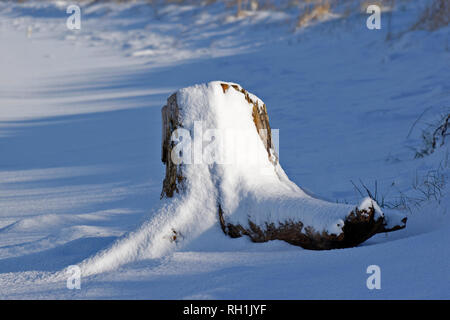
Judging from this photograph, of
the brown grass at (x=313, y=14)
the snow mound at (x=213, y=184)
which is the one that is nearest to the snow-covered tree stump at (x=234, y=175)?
the snow mound at (x=213, y=184)

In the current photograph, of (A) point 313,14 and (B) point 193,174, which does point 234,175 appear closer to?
(B) point 193,174

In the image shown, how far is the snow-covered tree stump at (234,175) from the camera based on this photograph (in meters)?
2.36

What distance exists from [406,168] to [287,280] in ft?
8.21

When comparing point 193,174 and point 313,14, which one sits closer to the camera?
point 193,174

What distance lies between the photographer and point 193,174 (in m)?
2.52

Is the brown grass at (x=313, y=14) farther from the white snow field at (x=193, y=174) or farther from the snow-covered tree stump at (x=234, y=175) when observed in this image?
the snow-covered tree stump at (x=234, y=175)

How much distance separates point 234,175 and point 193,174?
0.58 ft

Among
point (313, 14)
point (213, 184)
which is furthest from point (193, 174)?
point (313, 14)

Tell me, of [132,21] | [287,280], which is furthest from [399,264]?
[132,21]

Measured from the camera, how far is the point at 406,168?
4227 mm

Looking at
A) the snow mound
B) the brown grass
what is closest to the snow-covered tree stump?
the snow mound

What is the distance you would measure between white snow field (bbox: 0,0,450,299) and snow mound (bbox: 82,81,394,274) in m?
0.01

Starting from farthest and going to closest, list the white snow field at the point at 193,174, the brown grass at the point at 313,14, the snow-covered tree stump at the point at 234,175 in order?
the brown grass at the point at 313,14 → the snow-covered tree stump at the point at 234,175 → the white snow field at the point at 193,174

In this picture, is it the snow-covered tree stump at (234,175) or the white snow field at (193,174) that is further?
the snow-covered tree stump at (234,175)
